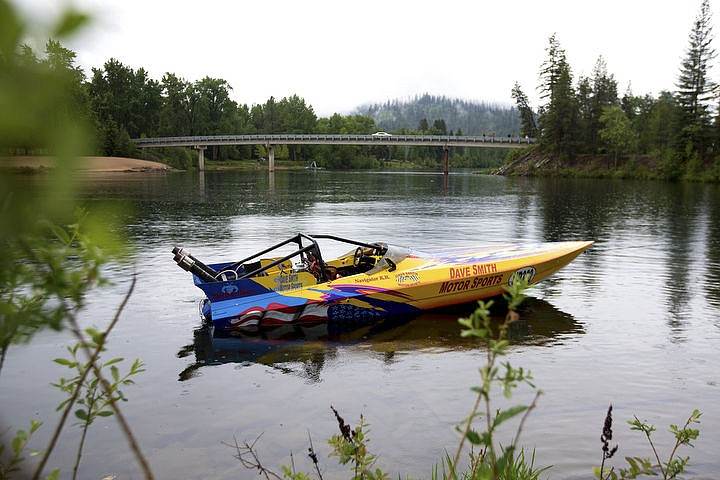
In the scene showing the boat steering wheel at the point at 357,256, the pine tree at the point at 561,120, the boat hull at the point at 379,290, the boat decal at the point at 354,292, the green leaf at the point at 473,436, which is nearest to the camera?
the green leaf at the point at 473,436

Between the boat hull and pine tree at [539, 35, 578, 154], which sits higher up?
pine tree at [539, 35, 578, 154]

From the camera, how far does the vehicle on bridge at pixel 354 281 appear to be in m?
11.6

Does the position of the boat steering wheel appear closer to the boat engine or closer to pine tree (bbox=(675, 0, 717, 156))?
the boat engine

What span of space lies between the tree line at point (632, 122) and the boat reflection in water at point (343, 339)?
212ft

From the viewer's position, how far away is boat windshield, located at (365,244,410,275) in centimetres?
1239

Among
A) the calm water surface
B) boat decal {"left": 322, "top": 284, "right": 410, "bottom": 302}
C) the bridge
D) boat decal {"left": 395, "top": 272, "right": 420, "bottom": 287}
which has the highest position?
the bridge

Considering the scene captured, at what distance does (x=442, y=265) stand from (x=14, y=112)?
1191 centimetres

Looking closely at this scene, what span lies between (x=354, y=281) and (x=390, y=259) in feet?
3.19

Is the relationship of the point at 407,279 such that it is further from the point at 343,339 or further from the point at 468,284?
the point at 343,339

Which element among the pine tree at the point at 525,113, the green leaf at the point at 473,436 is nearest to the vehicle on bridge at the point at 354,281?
the green leaf at the point at 473,436

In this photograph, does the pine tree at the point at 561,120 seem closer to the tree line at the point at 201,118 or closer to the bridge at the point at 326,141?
the bridge at the point at 326,141

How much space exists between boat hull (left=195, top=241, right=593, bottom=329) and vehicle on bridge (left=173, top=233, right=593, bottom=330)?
0.06 ft

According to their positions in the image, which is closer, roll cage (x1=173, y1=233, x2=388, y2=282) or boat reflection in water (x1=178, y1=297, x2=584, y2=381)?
boat reflection in water (x1=178, y1=297, x2=584, y2=381)

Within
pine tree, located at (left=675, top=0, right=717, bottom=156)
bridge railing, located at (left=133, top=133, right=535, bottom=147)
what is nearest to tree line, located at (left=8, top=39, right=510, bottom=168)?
bridge railing, located at (left=133, top=133, right=535, bottom=147)
